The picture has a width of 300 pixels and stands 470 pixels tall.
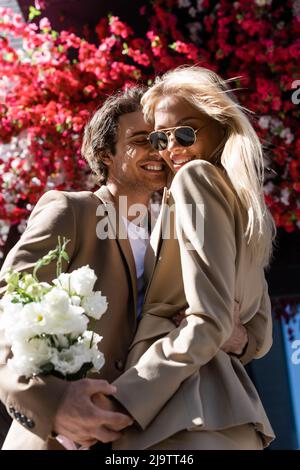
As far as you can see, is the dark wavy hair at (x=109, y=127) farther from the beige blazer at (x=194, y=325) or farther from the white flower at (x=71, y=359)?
the white flower at (x=71, y=359)

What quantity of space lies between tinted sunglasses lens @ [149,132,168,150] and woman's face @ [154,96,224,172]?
2cm

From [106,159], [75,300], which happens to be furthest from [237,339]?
[106,159]

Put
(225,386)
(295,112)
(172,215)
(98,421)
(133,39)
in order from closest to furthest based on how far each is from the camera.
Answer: (98,421) < (225,386) < (172,215) < (295,112) < (133,39)

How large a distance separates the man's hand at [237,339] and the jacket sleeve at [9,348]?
2.05ft

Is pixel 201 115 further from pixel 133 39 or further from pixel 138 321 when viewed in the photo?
pixel 133 39

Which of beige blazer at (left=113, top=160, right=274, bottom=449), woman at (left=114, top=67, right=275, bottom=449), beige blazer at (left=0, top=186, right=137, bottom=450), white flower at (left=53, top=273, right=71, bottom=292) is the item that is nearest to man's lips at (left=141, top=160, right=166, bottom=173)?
beige blazer at (left=0, top=186, right=137, bottom=450)

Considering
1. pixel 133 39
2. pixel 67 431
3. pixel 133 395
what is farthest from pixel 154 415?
pixel 133 39

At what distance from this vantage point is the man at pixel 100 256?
2.70m

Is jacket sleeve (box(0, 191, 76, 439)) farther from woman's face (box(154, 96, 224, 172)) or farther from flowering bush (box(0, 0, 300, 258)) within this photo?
flowering bush (box(0, 0, 300, 258))

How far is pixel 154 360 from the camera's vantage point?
278 centimetres

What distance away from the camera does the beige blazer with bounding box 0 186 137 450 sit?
2.78m

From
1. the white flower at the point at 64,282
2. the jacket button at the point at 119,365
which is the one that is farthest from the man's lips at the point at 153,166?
the white flower at the point at 64,282

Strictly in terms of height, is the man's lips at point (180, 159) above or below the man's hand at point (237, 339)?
above

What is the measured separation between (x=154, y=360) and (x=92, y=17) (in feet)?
16.1
